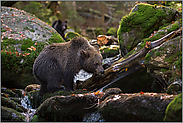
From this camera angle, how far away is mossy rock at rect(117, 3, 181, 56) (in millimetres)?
9211

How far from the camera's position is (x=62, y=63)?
282 inches

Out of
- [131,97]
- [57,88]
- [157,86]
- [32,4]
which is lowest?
[157,86]

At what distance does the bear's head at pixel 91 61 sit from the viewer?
6.66m

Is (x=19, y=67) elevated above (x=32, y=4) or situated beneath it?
situated beneath

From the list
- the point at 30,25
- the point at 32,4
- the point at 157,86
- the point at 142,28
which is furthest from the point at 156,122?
the point at 32,4

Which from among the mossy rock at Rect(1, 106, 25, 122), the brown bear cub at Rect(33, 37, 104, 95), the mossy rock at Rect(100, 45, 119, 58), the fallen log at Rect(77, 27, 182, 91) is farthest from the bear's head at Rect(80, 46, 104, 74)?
the mossy rock at Rect(100, 45, 119, 58)

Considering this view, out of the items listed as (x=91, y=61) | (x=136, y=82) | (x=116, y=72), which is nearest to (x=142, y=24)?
(x=136, y=82)

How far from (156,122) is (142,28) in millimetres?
5684

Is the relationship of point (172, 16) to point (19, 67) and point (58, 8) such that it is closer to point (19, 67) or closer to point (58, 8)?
point (19, 67)

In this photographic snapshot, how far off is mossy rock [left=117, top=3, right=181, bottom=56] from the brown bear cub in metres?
2.63

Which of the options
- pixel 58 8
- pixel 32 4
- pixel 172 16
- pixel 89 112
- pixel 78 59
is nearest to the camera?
pixel 89 112

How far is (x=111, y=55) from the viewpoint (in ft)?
40.1

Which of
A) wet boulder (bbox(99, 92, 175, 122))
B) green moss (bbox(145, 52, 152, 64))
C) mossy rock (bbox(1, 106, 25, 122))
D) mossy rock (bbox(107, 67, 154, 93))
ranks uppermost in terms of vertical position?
green moss (bbox(145, 52, 152, 64))

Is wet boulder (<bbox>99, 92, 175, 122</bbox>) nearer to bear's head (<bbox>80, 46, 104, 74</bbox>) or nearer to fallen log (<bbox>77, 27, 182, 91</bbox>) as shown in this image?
bear's head (<bbox>80, 46, 104, 74</bbox>)
